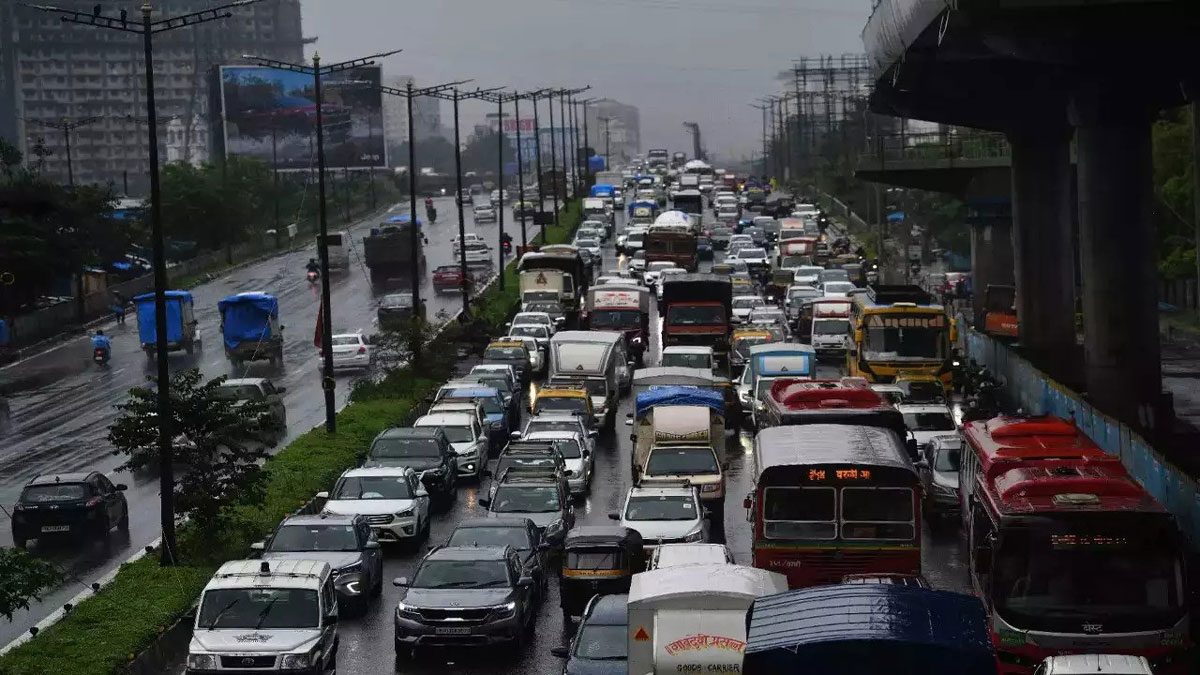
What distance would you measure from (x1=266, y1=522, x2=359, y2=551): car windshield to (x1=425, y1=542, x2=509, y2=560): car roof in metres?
2.16

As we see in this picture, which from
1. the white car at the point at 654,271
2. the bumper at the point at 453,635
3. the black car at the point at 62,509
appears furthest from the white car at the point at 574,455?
the white car at the point at 654,271

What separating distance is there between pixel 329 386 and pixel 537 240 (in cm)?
6286

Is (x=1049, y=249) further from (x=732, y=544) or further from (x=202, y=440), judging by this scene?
(x=202, y=440)

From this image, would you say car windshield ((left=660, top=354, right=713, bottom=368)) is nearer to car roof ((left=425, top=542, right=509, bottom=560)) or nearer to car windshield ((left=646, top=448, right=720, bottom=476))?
car windshield ((left=646, top=448, right=720, bottom=476))

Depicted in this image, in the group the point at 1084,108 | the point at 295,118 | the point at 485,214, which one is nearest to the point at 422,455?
the point at 1084,108

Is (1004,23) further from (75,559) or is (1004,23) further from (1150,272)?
(75,559)

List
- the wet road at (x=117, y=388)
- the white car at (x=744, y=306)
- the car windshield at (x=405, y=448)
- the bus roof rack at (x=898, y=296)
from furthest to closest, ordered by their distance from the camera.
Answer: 1. the white car at (x=744, y=306)
2. the bus roof rack at (x=898, y=296)
3. the car windshield at (x=405, y=448)
4. the wet road at (x=117, y=388)

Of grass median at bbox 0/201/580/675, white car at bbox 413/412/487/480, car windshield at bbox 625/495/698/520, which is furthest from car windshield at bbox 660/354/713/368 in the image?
car windshield at bbox 625/495/698/520

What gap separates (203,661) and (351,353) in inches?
1458

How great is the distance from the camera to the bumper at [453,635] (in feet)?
78.2

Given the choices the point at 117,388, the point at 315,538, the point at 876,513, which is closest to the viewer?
the point at 876,513

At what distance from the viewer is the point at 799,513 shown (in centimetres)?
2462

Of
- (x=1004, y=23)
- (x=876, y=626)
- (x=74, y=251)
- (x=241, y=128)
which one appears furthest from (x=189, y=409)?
(x=241, y=128)

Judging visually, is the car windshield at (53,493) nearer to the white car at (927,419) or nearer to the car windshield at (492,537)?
the car windshield at (492,537)
